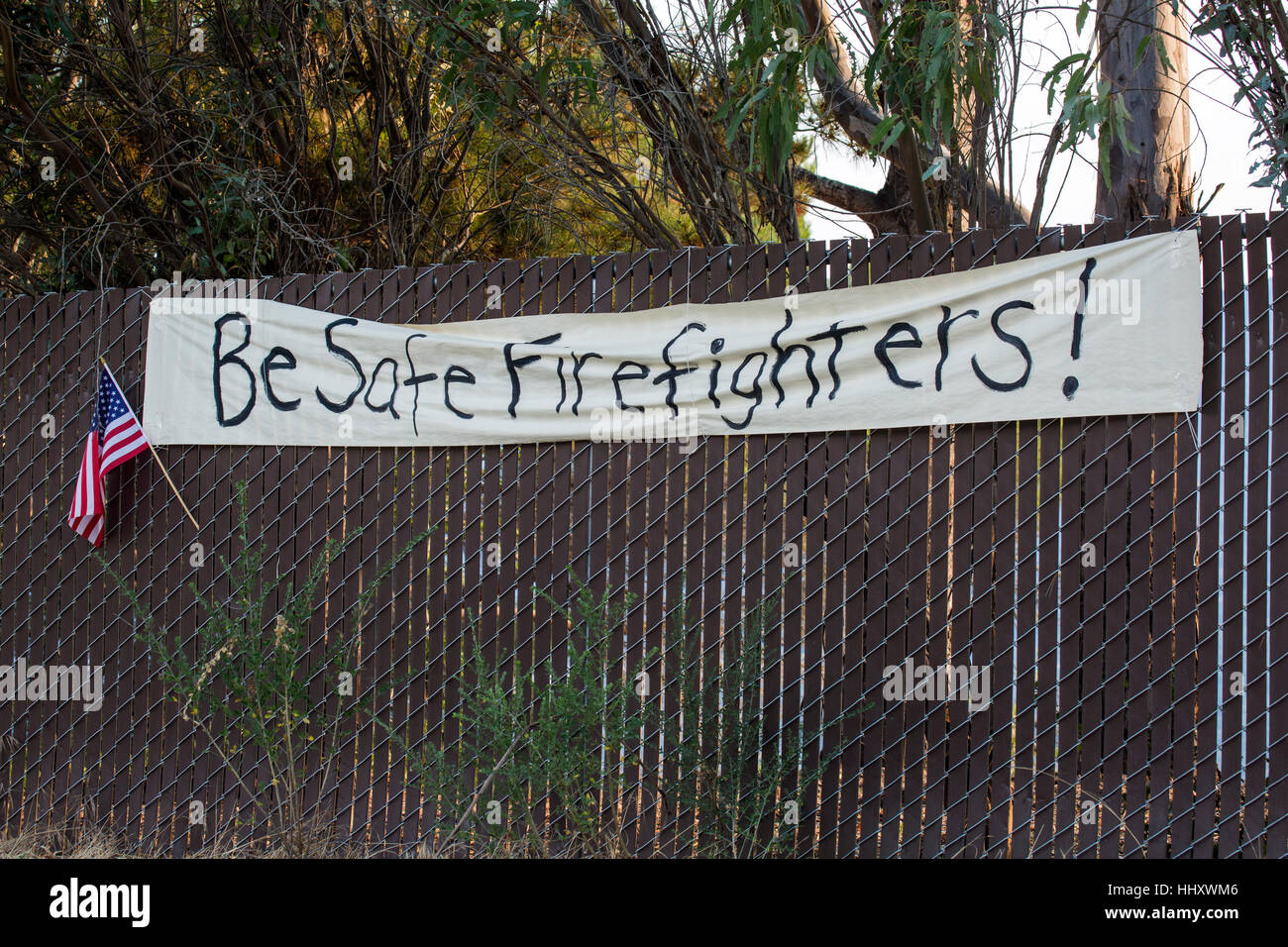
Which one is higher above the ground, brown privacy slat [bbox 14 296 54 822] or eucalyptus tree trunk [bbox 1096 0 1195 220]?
eucalyptus tree trunk [bbox 1096 0 1195 220]

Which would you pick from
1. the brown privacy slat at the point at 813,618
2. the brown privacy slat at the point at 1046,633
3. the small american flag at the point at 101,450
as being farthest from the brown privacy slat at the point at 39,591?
the brown privacy slat at the point at 1046,633

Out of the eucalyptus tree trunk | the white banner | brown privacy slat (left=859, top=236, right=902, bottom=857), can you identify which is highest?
the eucalyptus tree trunk

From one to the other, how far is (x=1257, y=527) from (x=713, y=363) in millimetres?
1939

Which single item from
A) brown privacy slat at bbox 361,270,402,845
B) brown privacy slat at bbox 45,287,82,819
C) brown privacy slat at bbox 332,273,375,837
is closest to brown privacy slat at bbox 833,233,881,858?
brown privacy slat at bbox 361,270,402,845

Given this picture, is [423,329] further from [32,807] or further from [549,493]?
[32,807]

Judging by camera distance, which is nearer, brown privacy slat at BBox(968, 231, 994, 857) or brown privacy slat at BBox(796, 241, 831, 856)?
brown privacy slat at BBox(968, 231, 994, 857)

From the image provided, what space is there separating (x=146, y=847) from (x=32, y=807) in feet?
2.04

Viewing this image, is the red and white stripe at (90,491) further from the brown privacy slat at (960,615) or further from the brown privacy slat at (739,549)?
the brown privacy slat at (960,615)

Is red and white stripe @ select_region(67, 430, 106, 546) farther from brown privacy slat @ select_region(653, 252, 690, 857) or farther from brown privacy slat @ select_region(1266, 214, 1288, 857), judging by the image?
brown privacy slat @ select_region(1266, 214, 1288, 857)

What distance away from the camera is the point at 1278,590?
3.38m

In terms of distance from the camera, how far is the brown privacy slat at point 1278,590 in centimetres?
334

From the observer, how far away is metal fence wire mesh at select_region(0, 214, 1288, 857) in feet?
11.2

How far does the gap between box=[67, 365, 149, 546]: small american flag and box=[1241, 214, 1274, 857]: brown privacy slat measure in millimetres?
4318

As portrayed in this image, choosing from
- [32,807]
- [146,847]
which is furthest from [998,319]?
[32,807]
